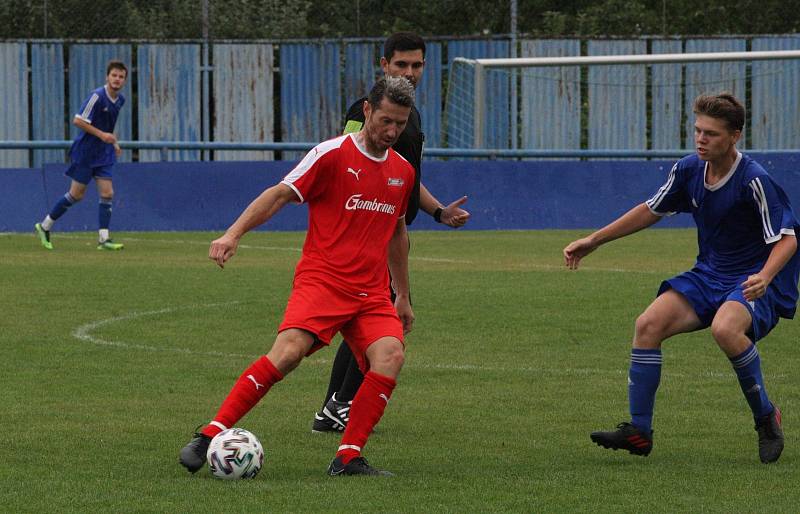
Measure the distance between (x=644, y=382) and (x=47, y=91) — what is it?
18.7 metres

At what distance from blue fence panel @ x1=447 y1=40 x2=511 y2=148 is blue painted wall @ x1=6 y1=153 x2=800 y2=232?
3.78 metres

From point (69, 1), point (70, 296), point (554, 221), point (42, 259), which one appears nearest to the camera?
point (70, 296)

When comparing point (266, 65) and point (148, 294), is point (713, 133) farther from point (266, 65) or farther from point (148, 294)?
point (266, 65)

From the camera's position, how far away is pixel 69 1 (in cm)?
2405

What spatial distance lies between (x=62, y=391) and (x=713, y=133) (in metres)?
3.83

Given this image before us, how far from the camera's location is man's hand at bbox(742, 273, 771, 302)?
6531 millimetres

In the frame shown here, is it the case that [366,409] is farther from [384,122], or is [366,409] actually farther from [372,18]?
[372,18]

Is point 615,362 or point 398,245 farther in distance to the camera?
point 615,362

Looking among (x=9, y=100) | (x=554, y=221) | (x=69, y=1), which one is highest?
(x=69, y=1)

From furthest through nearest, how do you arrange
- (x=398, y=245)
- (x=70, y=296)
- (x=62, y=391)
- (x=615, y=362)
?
(x=70, y=296)
(x=615, y=362)
(x=62, y=391)
(x=398, y=245)

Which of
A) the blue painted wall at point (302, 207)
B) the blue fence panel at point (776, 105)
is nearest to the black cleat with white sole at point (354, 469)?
the blue painted wall at point (302, 207)

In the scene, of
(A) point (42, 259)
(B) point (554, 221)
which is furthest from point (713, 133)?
(B) point (554, 221)

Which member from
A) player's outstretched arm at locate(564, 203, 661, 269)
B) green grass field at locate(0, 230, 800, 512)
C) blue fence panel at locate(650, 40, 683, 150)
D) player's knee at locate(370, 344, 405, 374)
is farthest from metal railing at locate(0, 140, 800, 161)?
player's knee at locate(370, 344, 405, 374)

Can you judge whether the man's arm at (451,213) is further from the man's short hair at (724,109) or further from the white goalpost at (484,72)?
the white goalpost at (484,72)
